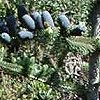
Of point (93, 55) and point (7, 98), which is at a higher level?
Answer: point (93, 55)

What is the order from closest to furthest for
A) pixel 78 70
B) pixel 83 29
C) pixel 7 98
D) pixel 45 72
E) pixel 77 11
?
pixel 83 29, pixel 45 72, pixel 7 98, pixel 78 70, pixel 77 11

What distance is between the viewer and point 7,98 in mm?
3109

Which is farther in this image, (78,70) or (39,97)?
(78,70)

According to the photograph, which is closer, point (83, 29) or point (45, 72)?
point (83, 29)

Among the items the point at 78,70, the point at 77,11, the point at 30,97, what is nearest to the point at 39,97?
the point at 30,97

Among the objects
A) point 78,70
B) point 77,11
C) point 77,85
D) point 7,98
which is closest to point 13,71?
point 77,85

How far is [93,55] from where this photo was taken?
1013 millimetres

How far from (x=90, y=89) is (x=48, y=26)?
0.22m

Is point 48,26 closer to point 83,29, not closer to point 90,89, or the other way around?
point 83,29

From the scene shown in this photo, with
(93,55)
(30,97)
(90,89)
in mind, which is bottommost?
(30,97)

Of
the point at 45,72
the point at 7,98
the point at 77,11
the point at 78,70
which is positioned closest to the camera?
the point at 45,72

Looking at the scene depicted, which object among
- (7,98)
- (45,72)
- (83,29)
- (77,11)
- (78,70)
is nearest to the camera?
(83,29)

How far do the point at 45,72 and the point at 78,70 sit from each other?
247 cm

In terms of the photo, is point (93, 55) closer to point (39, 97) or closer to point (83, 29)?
point (83, 29)
